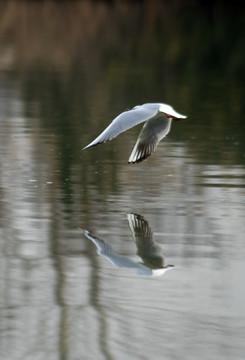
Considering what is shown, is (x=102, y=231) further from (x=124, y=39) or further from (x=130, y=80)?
(x=124, y=39)

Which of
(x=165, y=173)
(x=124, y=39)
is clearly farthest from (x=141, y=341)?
(x=124, y=39)

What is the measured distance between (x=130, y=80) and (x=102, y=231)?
15158mm

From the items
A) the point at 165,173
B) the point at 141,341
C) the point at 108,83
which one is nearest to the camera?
the point at 141,341

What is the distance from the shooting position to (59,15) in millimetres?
46312

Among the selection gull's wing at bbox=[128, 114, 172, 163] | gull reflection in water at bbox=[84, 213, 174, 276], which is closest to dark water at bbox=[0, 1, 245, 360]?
gull reflection in water at bbox=[84, 213, 174, 276]

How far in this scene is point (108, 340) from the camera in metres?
5.76

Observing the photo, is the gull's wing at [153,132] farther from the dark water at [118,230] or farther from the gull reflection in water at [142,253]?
the gull reflection in water at [142,253]

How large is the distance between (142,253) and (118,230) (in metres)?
0.73

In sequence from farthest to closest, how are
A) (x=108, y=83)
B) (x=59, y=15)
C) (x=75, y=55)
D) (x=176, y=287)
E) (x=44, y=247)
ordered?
(x=59, y=15), (x=75, y=55), (x=108, y=83), (x=44, y=247), (x=176, y=287)

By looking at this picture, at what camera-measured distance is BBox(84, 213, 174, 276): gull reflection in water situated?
731 centimetres

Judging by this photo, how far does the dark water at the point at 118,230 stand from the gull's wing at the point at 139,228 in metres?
0.02

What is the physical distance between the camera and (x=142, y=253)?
7727 mm

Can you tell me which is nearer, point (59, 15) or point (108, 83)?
point (108, 83)

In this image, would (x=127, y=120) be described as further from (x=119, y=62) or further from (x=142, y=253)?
(x=119, y=62)
